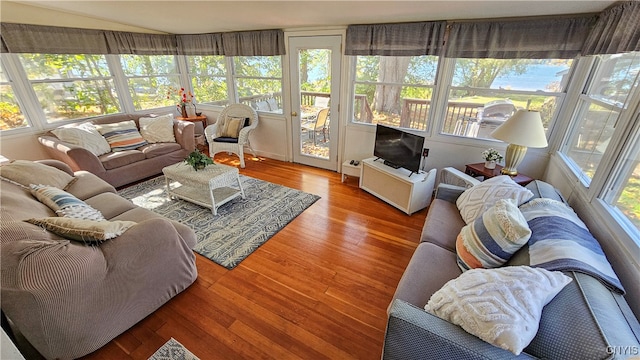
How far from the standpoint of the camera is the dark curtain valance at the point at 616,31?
152 centimetres

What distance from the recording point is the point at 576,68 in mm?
2322

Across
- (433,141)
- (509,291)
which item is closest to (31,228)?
(509,291)

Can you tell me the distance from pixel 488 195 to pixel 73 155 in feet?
13.6

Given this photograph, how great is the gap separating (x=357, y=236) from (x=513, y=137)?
1.57 meters

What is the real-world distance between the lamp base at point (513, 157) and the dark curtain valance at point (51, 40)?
17.5 ft

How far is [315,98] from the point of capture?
3.87 meters

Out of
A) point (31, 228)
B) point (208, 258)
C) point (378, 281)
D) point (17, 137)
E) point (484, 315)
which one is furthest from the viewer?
point (17, 137)

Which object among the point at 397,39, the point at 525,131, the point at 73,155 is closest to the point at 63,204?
the point at 73,155

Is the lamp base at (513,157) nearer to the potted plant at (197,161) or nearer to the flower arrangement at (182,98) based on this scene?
the potted plant at (197,161)

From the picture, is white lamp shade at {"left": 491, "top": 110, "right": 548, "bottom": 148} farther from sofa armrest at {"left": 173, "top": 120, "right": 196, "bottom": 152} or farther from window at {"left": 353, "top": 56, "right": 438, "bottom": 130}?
sofa armrest at {"left": 173, "top": 120, "right": 196, "bottom": 152}

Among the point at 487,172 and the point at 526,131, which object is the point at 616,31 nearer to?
the point at 526,131

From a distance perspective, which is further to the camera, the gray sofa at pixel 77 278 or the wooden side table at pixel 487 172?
the wooden side table at pixel 487 172

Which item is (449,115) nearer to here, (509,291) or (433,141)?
(433,141)

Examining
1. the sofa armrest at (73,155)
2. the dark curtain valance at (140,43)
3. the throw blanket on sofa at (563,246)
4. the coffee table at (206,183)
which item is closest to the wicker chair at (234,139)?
the coffee table at (206,183)
